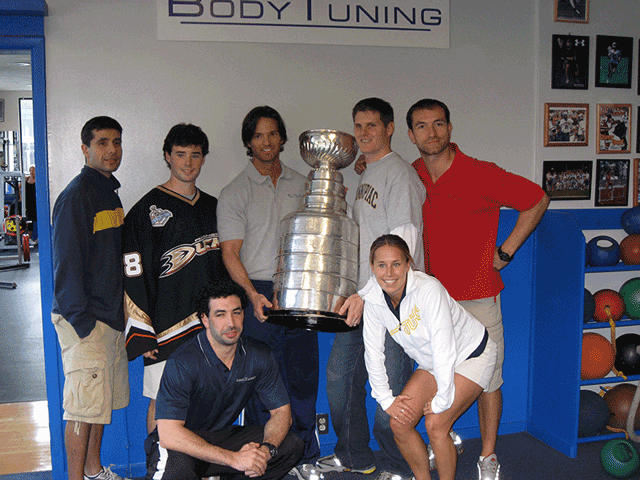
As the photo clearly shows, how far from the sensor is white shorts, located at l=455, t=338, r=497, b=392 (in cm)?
251

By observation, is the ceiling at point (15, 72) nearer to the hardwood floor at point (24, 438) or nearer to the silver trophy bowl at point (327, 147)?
the hardwood floor at point (24, 438)

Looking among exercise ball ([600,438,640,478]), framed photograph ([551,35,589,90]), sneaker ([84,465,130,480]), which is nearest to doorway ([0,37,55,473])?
sneaker ([84,465,130,480])

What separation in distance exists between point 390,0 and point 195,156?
1537mm

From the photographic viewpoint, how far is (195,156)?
2783mm

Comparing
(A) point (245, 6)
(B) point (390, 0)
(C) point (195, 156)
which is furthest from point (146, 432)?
(B) point (390, 0)

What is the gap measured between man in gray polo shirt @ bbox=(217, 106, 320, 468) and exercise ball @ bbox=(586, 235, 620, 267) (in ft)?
5.57

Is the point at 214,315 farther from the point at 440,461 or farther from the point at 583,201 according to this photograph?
the point at 583,201

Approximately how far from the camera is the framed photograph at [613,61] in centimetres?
364

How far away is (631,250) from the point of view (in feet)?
10.9

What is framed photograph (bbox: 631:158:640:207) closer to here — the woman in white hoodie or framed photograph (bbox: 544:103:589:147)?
framed photograph (bbox: 544:103:589:147)

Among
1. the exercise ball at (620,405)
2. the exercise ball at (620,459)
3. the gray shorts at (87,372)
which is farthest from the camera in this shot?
the exercise ball at (620,405)

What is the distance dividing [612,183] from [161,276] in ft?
9.56

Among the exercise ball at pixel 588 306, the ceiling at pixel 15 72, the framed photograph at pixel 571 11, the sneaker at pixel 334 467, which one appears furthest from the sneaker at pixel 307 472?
the ceiling at pixel 15 72

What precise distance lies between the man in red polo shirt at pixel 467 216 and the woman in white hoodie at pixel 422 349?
0.36 meters
